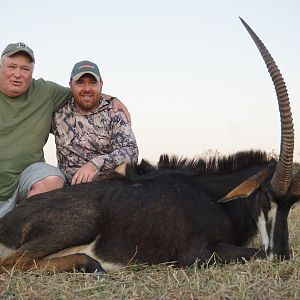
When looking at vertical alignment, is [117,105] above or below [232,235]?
above

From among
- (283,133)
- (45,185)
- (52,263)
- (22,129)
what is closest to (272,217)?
(283,133)

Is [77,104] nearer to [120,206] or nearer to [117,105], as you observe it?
[117,105]

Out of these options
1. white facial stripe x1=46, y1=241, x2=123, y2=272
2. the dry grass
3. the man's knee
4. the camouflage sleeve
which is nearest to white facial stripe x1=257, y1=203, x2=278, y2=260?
the dry grass

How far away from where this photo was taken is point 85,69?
6.76 metres

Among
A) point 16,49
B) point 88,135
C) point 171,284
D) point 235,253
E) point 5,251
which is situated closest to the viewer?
point 171,284

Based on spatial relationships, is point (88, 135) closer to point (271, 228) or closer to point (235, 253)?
point (235, 253)

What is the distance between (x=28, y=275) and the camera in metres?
4.66

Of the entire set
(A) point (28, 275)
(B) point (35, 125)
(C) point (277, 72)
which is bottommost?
(A) point (28, 275)

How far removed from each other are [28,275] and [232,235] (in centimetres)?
191

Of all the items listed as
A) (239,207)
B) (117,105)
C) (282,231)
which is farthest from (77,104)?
(282,231)

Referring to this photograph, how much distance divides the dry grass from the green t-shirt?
212 centimetres

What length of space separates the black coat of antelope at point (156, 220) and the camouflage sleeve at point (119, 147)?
78cm

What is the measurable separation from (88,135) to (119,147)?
43 cm

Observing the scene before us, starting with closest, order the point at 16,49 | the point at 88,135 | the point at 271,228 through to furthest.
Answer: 1. the point at 271,228
2. the point at 16,49
3. the point at 88,135
